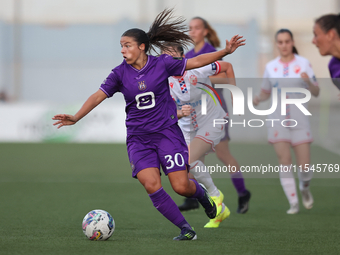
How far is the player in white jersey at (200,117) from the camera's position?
4.84 metres

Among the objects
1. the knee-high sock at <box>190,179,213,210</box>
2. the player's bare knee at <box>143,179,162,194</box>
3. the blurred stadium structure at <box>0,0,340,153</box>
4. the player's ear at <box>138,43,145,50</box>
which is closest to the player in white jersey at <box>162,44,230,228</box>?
the knee-high sock at <box>190,179,213,210</box>

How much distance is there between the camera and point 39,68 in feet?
55.4

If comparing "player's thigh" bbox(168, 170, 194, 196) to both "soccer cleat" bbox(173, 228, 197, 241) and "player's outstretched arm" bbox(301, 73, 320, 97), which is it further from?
"player's outstretched arm" bbox(301, 73, 320, 97)

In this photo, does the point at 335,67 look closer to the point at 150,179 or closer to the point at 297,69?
the point at 297,69

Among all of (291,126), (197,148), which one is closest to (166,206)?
(197,148)

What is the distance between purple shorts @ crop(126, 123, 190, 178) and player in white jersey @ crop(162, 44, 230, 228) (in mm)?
798

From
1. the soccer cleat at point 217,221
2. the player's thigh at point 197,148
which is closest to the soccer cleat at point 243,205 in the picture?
the soccer cleat at point 217,221

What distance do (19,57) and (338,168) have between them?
1336cm

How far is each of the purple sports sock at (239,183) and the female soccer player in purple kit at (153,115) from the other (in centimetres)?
162

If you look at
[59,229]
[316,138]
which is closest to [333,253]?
[59,229]

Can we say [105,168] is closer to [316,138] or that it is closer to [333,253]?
[316,138]

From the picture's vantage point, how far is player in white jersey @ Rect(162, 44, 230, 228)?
190 inches

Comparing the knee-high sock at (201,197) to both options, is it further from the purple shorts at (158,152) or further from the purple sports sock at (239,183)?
the purple sports sock at (239,183)

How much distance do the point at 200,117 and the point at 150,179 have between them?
1342mm
